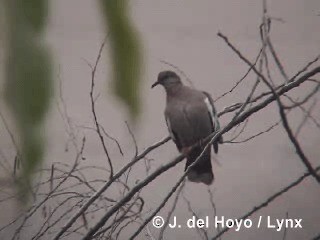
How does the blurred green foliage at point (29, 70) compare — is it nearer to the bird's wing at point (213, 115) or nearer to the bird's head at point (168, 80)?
the bird's wing at point (213, 115)

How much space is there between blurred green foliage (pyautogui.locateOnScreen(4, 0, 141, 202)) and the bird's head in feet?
3.74

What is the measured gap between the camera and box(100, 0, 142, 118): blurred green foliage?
0.31 m

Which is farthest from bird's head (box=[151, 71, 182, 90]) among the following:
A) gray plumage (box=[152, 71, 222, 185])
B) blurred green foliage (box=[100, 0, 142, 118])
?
blurred green foliage (box=[100, 0, 142, 118])

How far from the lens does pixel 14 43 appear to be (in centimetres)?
31

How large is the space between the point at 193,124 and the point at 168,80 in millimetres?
181

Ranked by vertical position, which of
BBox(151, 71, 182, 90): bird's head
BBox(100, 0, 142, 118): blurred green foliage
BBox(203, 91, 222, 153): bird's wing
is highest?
BBox(151, 71, 182, 90): bird's head

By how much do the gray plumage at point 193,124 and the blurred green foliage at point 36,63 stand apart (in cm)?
101

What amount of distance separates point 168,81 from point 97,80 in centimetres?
31

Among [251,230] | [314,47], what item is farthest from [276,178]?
[314,47]

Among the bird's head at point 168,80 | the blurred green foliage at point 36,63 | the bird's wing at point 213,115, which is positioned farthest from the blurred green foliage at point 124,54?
the bird's head at point 168,80

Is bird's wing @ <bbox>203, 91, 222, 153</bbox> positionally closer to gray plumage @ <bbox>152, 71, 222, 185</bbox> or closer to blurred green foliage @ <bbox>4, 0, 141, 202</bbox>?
gray plumage @ <bbox>152, 71, 222, 185</bbox>

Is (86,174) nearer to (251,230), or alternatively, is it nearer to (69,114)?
(69,114)

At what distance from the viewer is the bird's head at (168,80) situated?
147cm

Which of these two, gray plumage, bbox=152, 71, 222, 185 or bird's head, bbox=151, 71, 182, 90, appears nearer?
gray plumage, bbox=152, 71, 222, 185
